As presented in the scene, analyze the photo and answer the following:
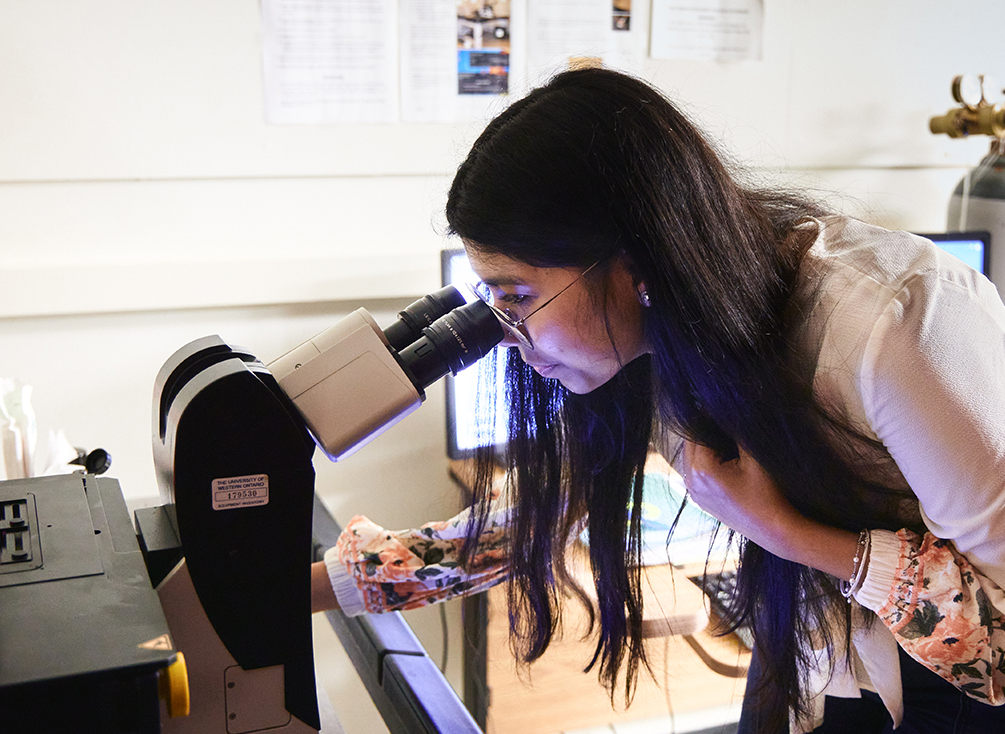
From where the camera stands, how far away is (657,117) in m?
0.88

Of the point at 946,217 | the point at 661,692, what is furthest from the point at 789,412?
the point at 946,217

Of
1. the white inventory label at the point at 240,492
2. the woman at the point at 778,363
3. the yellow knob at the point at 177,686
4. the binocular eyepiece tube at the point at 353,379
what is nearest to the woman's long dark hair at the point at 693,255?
the woman at the point at 778,363

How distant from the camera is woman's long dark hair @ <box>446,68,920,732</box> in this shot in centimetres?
87

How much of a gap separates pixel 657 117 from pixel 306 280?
1.03 m

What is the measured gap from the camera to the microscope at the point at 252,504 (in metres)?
0.66

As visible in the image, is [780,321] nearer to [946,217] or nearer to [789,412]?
[789,412]

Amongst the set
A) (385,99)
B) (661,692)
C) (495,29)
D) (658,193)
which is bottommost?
(661,692)

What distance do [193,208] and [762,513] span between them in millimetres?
1228

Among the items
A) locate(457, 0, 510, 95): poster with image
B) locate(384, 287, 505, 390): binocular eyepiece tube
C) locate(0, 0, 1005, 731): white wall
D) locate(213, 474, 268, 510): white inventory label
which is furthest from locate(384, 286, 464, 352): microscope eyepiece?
locate(457, 0, 510, 95): poster with image

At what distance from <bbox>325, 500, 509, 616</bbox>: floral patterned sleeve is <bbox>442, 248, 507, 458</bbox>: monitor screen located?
0.12m

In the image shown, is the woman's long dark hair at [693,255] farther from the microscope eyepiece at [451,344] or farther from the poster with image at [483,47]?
the poster with image at [483,47]

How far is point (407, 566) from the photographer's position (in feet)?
3.53

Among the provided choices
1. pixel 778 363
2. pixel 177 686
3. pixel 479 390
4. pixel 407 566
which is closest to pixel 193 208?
pixel 479 390

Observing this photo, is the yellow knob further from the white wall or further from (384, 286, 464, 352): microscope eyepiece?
the white wall
